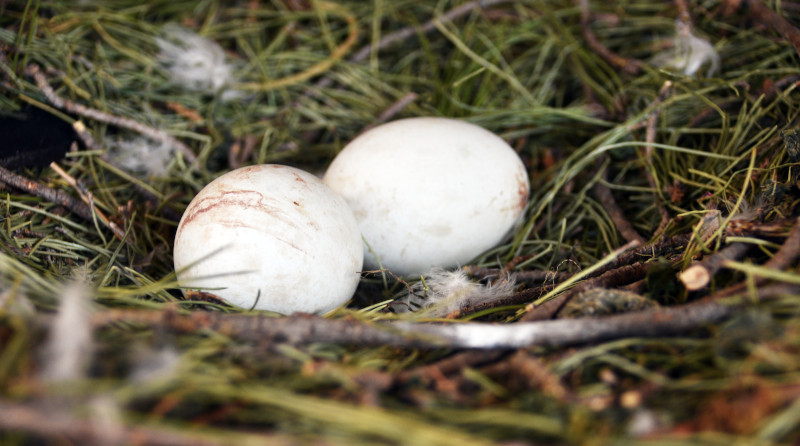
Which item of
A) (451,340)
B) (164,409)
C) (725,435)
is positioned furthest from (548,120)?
(164,409)

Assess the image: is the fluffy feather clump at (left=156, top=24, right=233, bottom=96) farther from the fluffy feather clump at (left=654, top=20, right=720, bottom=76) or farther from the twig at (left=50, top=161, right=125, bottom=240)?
the fluffy feather clump at (left=654, top=20, right=720, bottom=76)

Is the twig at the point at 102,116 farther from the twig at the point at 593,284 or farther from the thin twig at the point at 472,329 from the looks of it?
the twig at the point at 593,284

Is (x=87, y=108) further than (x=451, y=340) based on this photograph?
Yes

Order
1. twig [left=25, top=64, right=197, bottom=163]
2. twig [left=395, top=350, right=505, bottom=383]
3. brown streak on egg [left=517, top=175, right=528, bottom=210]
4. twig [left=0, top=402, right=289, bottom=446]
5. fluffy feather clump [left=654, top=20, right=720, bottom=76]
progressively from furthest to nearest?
fluffy feather clump [left=654, top=20, right=720, bottom=76]
twig [left=25, top=64, right=197, bottom=163]
brown streak on egg [left=517, top=175, right=528, bottom=210]
twig [left=395, top=350, right=505, bottom=383]
twig [left=0, top=402, right=289, bottom=446]

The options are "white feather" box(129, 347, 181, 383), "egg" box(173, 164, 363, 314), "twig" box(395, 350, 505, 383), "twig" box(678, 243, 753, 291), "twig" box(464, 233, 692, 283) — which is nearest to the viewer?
"white feather" box(129, 347, 181, 383)

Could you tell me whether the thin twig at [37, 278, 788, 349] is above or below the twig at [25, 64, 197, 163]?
A: below

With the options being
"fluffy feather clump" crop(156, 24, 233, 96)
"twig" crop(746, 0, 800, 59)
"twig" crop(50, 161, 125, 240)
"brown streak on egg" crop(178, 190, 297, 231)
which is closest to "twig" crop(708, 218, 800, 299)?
"twig" crop(746, 0, 800, 59)

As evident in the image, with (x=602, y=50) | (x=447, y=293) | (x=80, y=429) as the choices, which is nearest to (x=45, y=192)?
(x=80, y=429)

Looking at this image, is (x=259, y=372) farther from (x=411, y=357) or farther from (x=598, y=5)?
(x=598, y=5)
